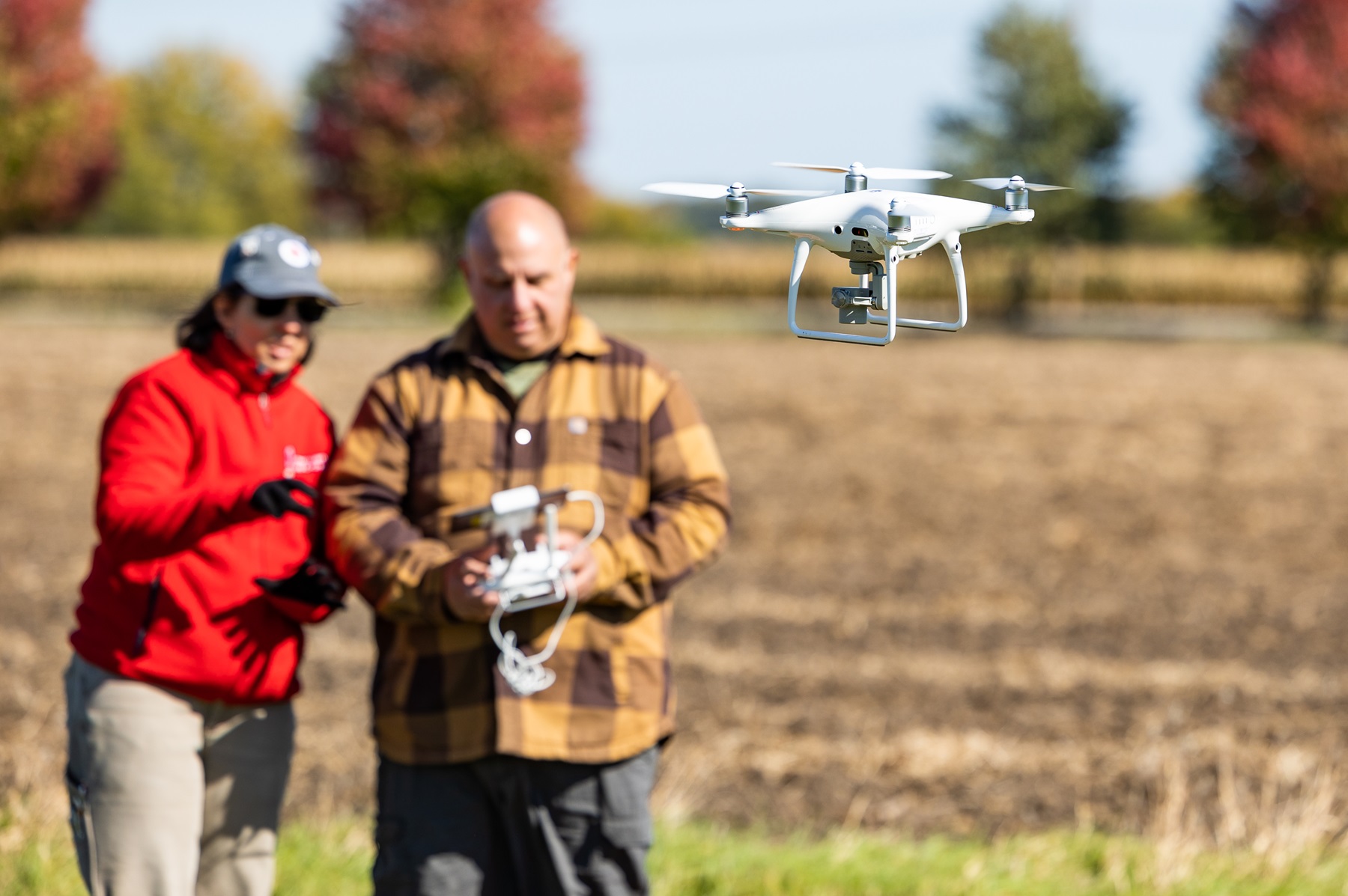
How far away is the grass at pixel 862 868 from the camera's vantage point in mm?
4539

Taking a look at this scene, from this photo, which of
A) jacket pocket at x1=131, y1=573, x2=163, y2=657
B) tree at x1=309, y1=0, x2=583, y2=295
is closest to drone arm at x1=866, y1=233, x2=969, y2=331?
jacket pocket at x1=131, y1=573, x2=163, y2=657

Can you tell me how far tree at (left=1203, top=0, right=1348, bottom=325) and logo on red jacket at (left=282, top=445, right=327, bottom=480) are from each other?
22.0 m

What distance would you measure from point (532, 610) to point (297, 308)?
0.82 meters

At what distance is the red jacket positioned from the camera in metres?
3.17

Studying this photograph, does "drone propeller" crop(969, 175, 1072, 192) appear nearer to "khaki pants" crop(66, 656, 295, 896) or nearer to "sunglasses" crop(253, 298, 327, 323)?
"sunglasses" crop(253, 298, 327, 323)

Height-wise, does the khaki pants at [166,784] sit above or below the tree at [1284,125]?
below

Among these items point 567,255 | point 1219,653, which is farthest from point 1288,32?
point 567,255

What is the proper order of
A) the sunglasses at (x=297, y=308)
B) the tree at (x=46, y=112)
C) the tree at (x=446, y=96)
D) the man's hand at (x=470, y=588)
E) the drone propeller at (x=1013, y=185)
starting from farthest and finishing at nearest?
the tree at (x=446, y=96) < the tree at (x=46, y=112) < the sunglasses at (x=297, y=308) < the man's hand at (x=470, y=588) < the drone propeller at (x=1013, y=185)

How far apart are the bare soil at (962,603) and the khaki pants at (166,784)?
5.37 ft

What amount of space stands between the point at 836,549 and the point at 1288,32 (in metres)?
17.0

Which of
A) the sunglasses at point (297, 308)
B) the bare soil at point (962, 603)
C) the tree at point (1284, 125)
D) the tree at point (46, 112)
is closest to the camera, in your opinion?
the sunglasses at point (297, 308)

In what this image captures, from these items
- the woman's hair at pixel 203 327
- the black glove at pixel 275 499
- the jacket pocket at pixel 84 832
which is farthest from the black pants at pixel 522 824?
the woman's hair at pixel 203 327

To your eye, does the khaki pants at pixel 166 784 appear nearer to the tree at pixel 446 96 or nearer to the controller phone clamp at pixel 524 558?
the controller phone clamp at pixel 524 558

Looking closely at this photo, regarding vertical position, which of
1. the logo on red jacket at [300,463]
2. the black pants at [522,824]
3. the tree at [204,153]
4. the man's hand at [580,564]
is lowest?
the black pants at [522,824]
